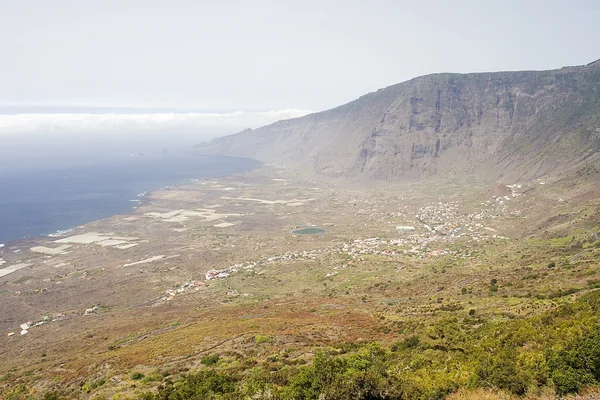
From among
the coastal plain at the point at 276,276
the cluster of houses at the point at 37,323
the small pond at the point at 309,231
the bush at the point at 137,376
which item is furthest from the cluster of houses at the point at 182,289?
the small pond at the point at 309,231

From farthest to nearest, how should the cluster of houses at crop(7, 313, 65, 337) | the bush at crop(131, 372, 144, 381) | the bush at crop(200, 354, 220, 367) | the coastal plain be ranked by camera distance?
the cluster of houses at crop(7, 313, 65, 337)
the coastal plain
the bush at crop(200, 354, 220, 367)
the bush at crop(131, 372, 144, 381)

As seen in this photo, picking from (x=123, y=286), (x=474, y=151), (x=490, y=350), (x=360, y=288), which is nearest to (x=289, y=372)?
(x=490, y=350)

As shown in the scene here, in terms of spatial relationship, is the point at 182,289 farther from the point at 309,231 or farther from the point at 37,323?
the point at 309,231

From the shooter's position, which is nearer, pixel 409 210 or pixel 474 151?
pixel 409 210

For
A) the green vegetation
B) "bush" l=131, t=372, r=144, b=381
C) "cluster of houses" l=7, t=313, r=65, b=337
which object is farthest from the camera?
"cluster of houses" l=7, t=313, r=65, b=337

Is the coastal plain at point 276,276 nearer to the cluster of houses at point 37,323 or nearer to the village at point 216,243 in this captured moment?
the cluster of houses at point 37,323

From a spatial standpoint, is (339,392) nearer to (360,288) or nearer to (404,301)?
(404,301)

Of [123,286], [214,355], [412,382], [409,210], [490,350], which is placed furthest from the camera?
[409,210]

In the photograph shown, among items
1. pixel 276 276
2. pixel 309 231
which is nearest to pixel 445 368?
pixel 276 276

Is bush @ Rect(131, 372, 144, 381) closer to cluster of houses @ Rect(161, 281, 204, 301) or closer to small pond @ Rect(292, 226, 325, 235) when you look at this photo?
cluster of houses @ Rect(161, 281, 204, 301)

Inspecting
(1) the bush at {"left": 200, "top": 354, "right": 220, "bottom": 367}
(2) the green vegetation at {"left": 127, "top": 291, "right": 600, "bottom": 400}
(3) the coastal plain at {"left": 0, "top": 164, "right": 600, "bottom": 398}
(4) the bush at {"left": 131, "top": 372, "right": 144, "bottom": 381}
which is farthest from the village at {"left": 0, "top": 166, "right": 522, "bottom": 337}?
(2) the green vegetation at {"left": 127, "top": 291, "right": 600, "bottom": 400}

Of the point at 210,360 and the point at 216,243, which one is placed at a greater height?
the point at 210,360
